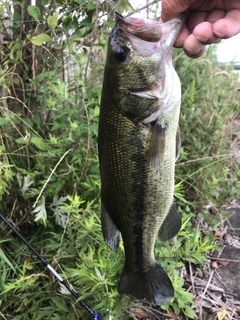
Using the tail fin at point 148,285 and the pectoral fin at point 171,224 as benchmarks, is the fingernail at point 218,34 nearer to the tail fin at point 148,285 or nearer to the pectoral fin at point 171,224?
the pectoral fin at point 171,224

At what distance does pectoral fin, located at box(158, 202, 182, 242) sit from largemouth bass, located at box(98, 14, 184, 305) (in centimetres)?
9

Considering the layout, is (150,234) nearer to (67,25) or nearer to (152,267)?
(152,267)

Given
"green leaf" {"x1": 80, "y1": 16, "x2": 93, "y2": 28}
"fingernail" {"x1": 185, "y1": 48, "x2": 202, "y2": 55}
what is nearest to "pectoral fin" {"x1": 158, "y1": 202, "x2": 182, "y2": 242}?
"fingernail" {"x1": 185, "y1": 48, "x2": 202, "y2": 55}

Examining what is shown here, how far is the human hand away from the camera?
1.36 metres

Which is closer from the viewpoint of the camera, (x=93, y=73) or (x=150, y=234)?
(x=150, y=234)

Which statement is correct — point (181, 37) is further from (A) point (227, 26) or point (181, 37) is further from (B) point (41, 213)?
(B) point (41, 213)

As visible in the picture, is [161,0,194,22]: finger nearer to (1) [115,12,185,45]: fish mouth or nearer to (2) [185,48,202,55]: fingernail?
(1) [115,12,185,45]: fish mouth

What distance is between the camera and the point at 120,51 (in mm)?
1344

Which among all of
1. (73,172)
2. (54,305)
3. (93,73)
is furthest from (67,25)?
(54,305)

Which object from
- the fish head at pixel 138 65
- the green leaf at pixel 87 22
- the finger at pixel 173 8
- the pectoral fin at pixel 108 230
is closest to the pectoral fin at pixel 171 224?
the pectoral fin at pixel 108 230

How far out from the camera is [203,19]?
159 cm

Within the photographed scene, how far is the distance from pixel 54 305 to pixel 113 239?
0.81m

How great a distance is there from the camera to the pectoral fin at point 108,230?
150cm

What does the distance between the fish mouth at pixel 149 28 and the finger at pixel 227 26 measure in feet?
0.50
